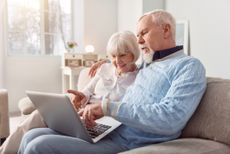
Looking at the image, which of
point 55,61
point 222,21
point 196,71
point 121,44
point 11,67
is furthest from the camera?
point 55,61

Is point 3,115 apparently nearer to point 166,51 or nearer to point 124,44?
point 124,44

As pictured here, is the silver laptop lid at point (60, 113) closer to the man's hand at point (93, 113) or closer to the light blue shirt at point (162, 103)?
the man's hand at point (93, 113)

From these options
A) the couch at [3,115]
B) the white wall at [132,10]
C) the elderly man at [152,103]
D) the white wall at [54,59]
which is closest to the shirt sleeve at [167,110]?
the elderly man at [152,103]

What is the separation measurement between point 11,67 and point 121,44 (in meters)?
3.06

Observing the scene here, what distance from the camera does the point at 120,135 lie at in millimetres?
1362

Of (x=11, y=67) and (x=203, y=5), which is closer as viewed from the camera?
(x=203, y=5)

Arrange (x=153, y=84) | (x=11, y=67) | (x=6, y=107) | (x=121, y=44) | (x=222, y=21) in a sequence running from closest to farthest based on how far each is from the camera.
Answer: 1. (x=153, y=84)
2. (x=121, y=44)
3. (x=6, y=107)
4. (x=222, y=21)
5. (x=11, y=67)

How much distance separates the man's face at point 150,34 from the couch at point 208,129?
0.30 meters

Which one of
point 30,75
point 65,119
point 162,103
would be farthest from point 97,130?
point 30,75

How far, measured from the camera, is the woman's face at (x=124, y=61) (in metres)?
1.69

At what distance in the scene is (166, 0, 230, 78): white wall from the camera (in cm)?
357

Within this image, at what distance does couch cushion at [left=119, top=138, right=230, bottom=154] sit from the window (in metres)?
3.73

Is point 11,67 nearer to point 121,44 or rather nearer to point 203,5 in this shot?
point 203,5

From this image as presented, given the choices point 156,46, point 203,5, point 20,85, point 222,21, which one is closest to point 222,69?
point 222,21
